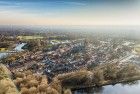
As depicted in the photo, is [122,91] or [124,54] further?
[124,54]

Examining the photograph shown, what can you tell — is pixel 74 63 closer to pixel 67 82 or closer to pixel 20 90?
pixel 67 82

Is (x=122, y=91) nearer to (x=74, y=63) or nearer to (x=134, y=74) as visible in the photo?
(x=134, y=74)

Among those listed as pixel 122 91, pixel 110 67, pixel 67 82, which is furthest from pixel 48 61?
pixel 122 91

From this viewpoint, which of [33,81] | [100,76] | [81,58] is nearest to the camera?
[33,81]

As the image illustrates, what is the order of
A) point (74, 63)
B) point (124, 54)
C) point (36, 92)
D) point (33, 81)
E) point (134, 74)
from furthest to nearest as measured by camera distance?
1. point (124, 54)
2. point (74, 63)
3. point (134, 74)
4. point (33, 81)
5. point (36, 92)

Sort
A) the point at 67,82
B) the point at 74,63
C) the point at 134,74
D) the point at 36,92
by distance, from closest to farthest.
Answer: the point at 36,92 < the point at 67,82 < the point at 134,74 < the point at 74,63

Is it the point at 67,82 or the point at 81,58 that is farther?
the point at 81,58

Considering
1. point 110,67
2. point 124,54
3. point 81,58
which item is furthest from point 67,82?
point 124,54

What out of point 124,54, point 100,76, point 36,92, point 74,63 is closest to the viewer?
point 36,92

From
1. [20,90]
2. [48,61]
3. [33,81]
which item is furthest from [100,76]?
[48,61]
